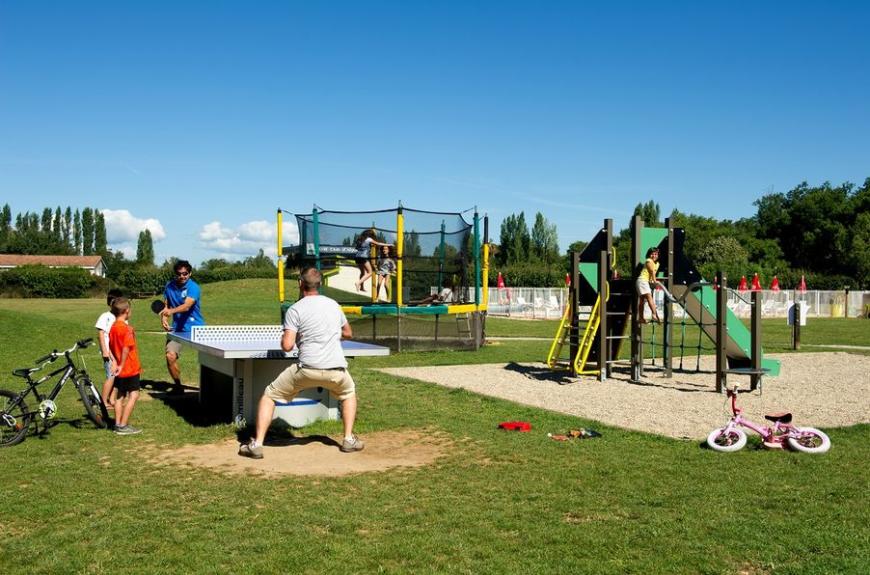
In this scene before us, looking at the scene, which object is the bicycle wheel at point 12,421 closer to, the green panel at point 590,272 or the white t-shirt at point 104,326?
the white t-shirt at point 104,326

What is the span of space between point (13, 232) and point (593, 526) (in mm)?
138706

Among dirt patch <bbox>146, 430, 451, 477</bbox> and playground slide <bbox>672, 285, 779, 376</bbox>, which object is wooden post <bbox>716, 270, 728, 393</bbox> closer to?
playground slide <bbox>672, 285, 779, 376</bbox>

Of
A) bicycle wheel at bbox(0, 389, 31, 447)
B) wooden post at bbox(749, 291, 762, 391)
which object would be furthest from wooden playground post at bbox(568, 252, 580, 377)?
bicycle wheel at bbox(0, 389, 31, 447)

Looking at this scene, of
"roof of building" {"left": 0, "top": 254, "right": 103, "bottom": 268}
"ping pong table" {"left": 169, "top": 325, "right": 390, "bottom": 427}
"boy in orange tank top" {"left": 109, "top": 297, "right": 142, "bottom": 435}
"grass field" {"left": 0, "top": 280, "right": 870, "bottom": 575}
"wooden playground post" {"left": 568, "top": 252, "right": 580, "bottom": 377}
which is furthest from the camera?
"roof of building" {"left": 0, "top": 254, "right": 103, "bottom": 268}

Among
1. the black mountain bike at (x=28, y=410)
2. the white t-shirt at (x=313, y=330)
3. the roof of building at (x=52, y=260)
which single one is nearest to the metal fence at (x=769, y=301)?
the black mountain bike at (x=28, y=410)

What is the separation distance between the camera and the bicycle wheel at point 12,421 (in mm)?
8289

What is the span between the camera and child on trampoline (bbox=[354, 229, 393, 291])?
1997 cm

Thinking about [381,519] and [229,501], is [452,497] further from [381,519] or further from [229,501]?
[229,501]

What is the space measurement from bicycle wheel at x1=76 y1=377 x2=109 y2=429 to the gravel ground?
5.35m

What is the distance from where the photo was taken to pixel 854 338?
2767 centimetres

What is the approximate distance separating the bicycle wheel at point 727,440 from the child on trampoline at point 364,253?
492 inches

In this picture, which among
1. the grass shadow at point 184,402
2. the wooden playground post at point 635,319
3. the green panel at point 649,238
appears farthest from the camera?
the green panel at point 649,238

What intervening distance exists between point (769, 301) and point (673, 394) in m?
37.4

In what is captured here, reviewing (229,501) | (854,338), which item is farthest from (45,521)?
(854,338)
